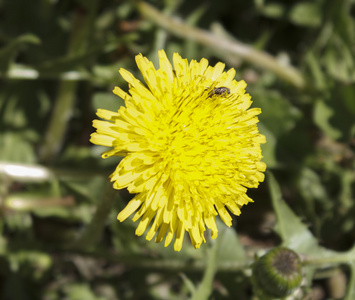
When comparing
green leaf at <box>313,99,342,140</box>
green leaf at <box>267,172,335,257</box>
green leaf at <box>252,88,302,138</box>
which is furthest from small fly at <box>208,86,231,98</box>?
green leaf at <box>313,99,342,140</box>

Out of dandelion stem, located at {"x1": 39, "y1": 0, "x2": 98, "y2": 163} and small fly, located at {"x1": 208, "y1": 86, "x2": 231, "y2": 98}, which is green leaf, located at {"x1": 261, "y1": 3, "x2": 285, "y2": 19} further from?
small fly, located at {"x1": 208, "y1": 86, "x2": 231, "y2": 98}

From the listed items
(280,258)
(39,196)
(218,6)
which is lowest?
(39,196)

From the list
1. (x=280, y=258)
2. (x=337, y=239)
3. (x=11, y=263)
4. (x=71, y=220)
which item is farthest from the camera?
(x=337, y=239)

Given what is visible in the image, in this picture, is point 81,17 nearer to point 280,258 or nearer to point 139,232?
point 139,232

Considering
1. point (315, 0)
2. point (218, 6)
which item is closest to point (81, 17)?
point (218, 6)

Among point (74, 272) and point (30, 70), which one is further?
point (74, 272)

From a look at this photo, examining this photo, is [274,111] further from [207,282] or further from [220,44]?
[207,282]

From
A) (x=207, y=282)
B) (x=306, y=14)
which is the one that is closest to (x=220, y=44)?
(x=306, y=14)
